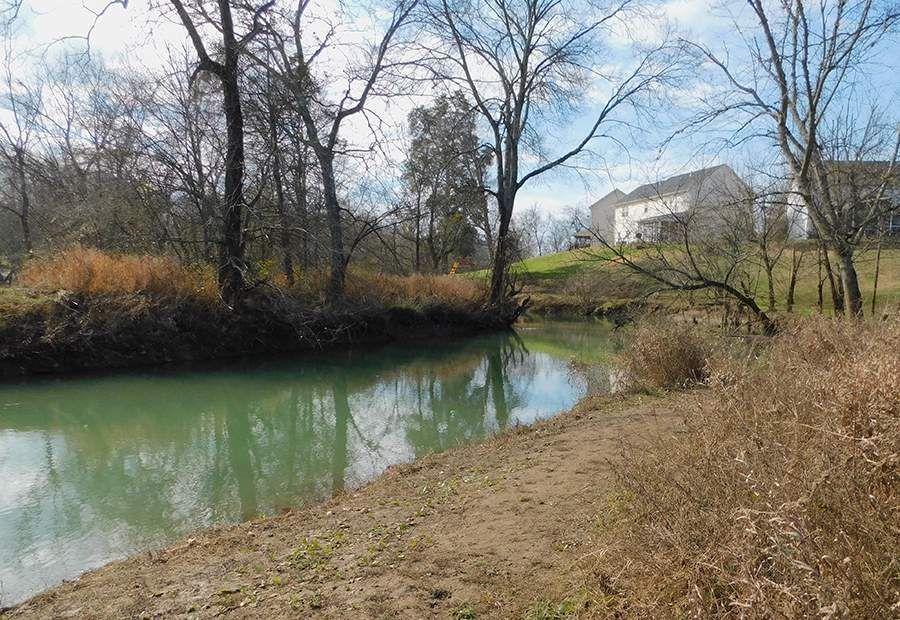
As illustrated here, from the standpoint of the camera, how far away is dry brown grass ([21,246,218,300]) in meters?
13.8

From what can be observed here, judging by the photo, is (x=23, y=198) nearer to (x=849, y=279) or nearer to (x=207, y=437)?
(x=207, y=437)

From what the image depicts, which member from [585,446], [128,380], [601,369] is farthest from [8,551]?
[601,369]

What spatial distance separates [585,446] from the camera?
20.6 feet

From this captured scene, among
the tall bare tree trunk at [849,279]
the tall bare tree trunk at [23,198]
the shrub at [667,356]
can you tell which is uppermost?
the tall bare tree trunk at [23,198]

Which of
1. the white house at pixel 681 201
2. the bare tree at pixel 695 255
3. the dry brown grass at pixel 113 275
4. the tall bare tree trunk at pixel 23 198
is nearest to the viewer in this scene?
the dry brown grass at pixel 113 275

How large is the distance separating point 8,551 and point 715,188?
69.7 feet

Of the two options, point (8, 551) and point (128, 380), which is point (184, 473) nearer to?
point (8, 551)

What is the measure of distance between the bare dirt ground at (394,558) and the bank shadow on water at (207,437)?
1.07 meters

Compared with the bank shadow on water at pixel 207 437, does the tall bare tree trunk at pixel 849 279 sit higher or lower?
higher

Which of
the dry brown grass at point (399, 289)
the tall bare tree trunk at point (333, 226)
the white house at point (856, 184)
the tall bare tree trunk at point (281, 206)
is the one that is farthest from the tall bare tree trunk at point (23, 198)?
the white house at point (856, 184)

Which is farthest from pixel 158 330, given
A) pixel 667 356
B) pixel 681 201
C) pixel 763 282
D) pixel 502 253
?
pixel 763 282

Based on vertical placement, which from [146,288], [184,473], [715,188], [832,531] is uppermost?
[715,188]

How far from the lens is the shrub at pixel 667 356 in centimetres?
932

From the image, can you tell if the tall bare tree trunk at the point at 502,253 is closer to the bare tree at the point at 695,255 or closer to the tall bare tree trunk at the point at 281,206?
the bare tree at the point at 695,255
